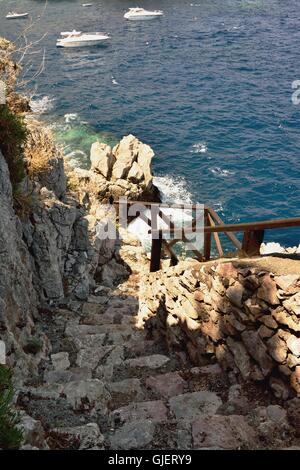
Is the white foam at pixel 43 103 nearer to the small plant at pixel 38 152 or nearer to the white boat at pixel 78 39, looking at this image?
the white boat at pixel 78 39

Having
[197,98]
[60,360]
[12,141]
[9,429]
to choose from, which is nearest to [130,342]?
[60,360]

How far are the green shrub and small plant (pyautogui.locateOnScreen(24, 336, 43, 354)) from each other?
3196 mm

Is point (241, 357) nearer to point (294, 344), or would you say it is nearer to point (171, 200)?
point (294, 344)

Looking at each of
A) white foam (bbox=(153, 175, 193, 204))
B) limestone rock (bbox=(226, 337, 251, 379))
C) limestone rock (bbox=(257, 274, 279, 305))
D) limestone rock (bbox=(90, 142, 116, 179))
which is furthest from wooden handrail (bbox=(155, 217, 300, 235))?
white foam (bbox=(153, 175, 193, 204))

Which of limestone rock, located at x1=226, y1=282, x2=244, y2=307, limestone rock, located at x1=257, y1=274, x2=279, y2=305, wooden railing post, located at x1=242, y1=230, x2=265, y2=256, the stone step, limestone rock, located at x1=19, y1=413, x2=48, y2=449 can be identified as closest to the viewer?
limestone rock, located at x1=19, y1=413, x2=48, y2=449

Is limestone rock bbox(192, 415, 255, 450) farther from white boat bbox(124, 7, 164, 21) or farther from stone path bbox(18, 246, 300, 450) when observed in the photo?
white boat bbox(124, 7, 164, 21)

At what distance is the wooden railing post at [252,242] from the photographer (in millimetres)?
7477

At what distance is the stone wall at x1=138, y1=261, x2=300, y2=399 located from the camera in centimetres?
584

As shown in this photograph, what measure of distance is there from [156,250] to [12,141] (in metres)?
4.07

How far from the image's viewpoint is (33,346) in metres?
7.98

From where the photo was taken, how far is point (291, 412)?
217 inches

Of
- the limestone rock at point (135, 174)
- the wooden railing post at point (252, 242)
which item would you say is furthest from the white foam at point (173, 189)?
the wooden railing post at point (252, 242)

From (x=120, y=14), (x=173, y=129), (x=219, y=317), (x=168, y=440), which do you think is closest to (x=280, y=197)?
(x=173, y=129)
